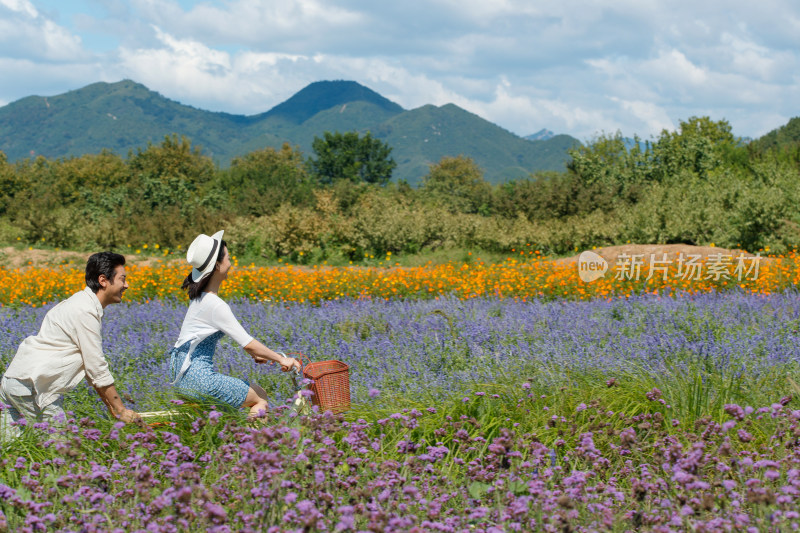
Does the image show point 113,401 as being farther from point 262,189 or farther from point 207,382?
point 262,189

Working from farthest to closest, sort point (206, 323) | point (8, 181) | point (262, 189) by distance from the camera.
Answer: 1. point (8, 181)
2. point (262, 189)
3. point (206, 323)

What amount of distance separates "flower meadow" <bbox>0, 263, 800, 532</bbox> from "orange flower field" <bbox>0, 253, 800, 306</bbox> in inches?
77.6

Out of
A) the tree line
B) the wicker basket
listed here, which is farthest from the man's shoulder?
the tree line

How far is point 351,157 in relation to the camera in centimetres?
6412

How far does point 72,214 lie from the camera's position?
706 inches

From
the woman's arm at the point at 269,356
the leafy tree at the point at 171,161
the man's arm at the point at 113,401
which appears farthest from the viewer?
the leafy tree at the point at 171,161

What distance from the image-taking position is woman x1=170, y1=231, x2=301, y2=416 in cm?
363

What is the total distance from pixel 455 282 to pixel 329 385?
5.89m

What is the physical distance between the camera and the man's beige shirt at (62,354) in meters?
3.42

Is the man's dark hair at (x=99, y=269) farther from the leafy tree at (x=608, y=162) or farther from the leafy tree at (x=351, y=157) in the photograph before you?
the leafy tree at (x=351, y=157)

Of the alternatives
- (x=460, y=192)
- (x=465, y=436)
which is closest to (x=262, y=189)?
(x=460, y=192)

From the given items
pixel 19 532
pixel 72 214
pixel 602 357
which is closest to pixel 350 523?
pixel 19 532

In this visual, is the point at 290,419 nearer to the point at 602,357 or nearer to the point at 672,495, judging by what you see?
the point at 672,495
